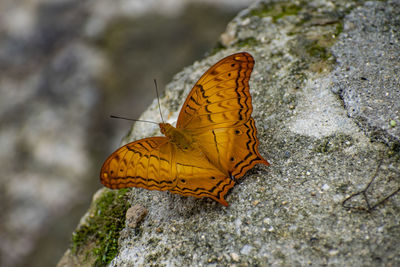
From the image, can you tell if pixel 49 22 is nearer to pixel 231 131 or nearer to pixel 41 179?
pixel 41 179

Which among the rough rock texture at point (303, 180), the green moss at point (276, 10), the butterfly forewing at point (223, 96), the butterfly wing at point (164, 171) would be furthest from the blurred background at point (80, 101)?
the butterfly wing at point (164, 171)

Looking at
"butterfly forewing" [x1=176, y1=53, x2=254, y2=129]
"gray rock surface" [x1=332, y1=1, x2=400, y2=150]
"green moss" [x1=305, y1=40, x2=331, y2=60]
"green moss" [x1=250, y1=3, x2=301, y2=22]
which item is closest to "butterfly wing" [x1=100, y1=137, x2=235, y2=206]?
"butterfly forewing" [x1=176, y1=53, x2=254, y2=129]

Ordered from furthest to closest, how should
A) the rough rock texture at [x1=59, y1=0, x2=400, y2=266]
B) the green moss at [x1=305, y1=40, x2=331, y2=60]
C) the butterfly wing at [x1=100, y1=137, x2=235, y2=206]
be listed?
the green moss at [x1=305, y1=40, x2=331, y2=60] → the butterfly wing at [x1=100, y1=137, x2=235, y2=206] → the rough rock texture at [x1=59, y1=0, x2=400, y2=266]

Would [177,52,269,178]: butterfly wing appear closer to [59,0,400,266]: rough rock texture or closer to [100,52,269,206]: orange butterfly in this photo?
[100,52,269,206]: orange butterfly

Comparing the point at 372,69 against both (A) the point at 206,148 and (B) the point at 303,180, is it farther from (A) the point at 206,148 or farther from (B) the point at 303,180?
(A) the point at 206,148

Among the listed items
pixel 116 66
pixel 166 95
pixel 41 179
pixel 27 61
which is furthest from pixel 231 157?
pixel 27 61

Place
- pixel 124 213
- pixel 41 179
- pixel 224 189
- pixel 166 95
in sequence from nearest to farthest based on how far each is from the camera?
1. pixel 224 189
2. pixel 124 213
3. pixel 166 95
4. pixel 41 179
